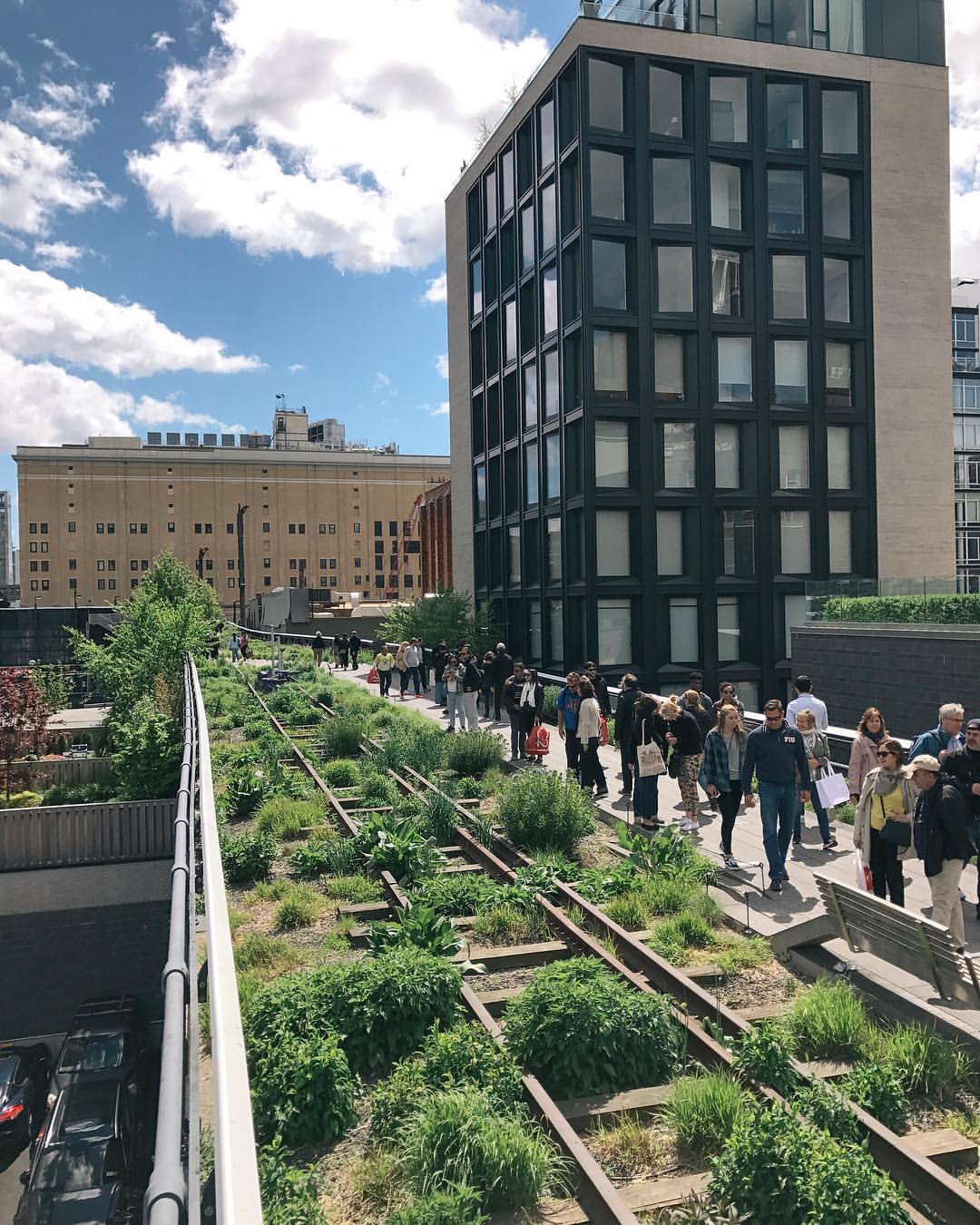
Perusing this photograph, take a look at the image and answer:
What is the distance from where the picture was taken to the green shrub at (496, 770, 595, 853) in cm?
1251

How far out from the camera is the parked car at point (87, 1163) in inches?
524

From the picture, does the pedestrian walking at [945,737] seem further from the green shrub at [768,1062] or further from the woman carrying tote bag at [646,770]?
the green shrub at [768,1062]

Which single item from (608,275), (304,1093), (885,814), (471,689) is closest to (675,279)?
(608,275)

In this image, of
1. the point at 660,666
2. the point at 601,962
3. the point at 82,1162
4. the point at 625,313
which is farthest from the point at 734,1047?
the point at 625,313

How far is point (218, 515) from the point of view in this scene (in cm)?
12500

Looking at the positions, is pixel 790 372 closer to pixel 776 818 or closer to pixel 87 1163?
pixel 776 818

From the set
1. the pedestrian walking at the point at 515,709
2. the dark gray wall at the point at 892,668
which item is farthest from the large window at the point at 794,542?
the pedestrian walking at the point at 515,709

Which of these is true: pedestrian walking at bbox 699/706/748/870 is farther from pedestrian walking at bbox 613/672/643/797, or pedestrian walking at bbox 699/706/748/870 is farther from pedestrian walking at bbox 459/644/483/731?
pedestrian walking at bbox 459/644/483/731

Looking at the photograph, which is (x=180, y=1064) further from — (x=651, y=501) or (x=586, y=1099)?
(x=651, y=501)

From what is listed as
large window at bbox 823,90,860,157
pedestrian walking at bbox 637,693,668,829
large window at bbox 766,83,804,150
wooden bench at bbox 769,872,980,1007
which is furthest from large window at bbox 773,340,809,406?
wooden bench at bbox 769,872,980,1007

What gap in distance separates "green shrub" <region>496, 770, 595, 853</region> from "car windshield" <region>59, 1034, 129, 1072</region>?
9269 millimetres

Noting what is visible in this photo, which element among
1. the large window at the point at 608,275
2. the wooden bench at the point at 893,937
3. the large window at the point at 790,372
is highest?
the large window at the point at 608,275

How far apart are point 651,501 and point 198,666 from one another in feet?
55.3

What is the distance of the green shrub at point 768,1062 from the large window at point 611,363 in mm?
29098
